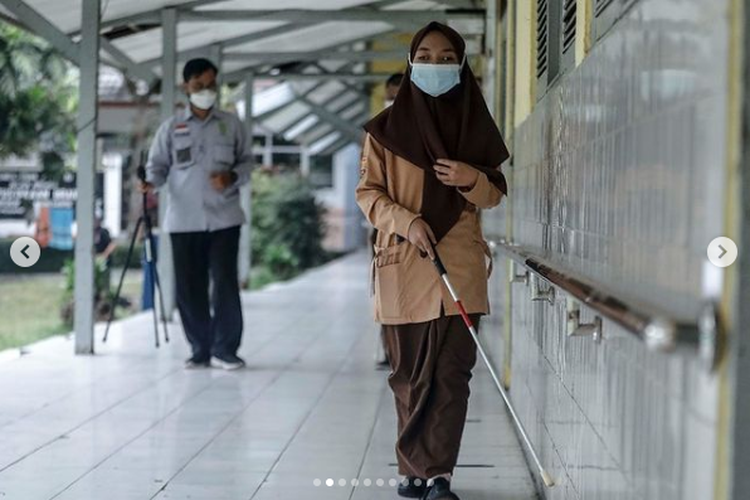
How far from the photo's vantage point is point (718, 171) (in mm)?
1743

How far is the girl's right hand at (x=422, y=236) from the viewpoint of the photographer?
392 cm

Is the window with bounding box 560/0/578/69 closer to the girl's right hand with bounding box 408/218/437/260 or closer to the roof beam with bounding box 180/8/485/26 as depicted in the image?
the girl's right hand with bounding box 408/218/437/260

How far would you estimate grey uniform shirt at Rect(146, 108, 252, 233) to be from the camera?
283 inches

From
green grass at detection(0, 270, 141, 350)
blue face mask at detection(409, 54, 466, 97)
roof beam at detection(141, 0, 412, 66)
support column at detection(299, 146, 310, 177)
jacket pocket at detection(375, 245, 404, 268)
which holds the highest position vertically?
roof beam at detection(141, 0, 412, 66)

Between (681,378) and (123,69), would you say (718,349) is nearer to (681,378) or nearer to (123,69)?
(681,378)

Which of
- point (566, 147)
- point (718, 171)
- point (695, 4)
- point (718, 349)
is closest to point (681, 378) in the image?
point (718, 349)

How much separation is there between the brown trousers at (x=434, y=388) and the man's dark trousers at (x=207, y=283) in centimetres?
318

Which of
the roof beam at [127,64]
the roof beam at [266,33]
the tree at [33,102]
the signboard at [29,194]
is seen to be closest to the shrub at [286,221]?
the tree at [33,102]

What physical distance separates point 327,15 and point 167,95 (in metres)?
1.39

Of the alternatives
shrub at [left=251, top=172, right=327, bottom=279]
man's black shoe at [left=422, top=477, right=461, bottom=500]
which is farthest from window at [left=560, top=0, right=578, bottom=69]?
shrub at [left=251, top=172, right=327, bottom=279]

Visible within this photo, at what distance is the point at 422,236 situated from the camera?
12.9 feet

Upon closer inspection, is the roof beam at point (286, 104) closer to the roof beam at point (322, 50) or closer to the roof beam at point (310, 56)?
the roof beam at point (322, 50)

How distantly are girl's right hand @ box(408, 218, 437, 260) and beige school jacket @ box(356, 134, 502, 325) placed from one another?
8 cm

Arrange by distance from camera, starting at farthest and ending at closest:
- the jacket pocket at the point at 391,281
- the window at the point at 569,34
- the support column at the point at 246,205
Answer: the support column at the point at 246,205, the jacket pocket at the point at 391,281, the window at the point at 569,34
